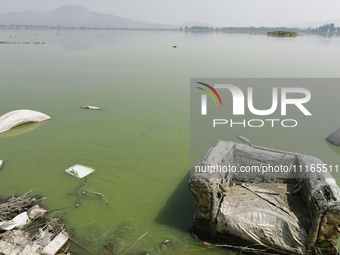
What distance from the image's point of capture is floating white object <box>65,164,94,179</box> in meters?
4.08

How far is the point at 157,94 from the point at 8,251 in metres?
6.51

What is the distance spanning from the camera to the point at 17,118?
5.89 m

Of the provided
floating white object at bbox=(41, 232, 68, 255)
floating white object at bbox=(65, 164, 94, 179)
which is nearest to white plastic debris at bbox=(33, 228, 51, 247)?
floating white object at bbox=(41, 232, 68, 255)

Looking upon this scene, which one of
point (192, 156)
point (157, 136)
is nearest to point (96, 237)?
point (192, 156)

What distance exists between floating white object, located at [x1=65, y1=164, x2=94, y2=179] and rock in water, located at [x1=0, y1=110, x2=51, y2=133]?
261 centimetres

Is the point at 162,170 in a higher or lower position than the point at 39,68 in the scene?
lower

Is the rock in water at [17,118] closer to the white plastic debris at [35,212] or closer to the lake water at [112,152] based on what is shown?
the lake water at [112,152]

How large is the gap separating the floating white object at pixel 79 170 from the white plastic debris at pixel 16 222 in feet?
3.50

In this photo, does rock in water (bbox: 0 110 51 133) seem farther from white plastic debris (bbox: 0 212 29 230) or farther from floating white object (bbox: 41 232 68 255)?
floating white object (bbox: 41 232 68 255)

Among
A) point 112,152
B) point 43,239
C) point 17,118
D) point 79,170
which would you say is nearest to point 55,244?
point 43,239

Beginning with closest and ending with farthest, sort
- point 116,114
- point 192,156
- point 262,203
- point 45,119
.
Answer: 1. point 262,203
2. point 192,156
3. point 45,119
4. point 116,114

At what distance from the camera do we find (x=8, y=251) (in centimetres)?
252

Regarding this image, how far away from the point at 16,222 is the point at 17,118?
12.2 ft

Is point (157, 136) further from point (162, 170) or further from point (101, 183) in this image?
point (101, 183)
